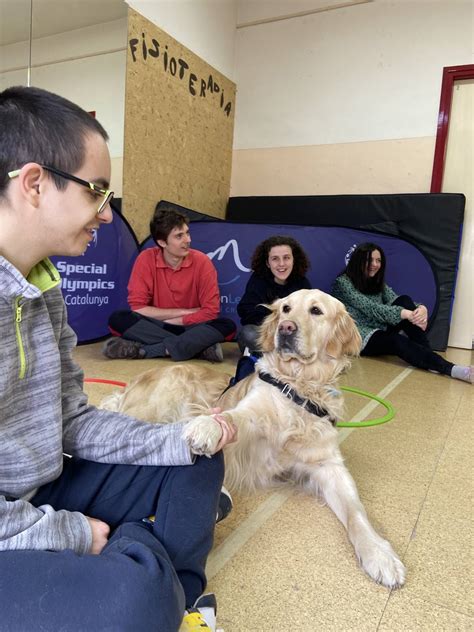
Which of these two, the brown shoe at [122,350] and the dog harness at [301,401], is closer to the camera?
the dog harness at [301,401]

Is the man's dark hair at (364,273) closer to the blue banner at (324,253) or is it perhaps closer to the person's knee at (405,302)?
the person's knee at (405,302)

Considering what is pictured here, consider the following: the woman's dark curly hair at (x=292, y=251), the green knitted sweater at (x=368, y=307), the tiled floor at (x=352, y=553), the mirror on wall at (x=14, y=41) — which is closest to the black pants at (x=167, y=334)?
the woman's dark curly hair at (x=292, y=251)

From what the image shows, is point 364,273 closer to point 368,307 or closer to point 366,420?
point 368,307

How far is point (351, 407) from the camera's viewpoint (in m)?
2.46

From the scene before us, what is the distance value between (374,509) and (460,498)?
0.33 meters

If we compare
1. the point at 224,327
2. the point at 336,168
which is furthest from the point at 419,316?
the point at 336,168

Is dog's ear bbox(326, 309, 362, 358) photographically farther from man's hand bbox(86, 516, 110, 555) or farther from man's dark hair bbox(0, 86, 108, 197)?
man's dark hair bbox(0, 86, 108, 197)

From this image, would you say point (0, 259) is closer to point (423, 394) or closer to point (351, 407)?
point (351, 407)

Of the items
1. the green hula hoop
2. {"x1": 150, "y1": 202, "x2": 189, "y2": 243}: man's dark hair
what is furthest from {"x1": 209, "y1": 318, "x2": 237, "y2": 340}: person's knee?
the green hula hoop

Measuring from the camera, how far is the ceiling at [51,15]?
370 centimetres

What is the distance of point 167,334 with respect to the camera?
10.8ft

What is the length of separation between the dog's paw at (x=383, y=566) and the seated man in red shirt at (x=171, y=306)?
86.6 inches

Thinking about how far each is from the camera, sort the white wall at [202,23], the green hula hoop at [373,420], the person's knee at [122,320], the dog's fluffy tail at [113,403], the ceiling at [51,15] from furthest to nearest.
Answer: the white wall at [202,23] < the ceiling at [51,15] < the person's knee at [122,320] < the green hula hoop at [373,420] < the dog's fluffy tail at [113,403]

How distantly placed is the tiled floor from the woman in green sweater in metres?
1.54
